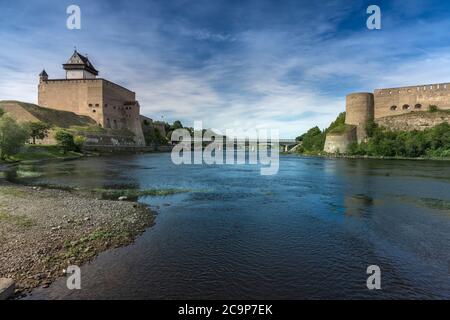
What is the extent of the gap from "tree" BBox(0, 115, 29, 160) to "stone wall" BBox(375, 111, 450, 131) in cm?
4660

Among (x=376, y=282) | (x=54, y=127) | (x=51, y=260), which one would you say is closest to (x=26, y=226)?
(x=51, y=260)

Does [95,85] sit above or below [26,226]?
above

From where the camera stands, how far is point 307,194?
12656mm

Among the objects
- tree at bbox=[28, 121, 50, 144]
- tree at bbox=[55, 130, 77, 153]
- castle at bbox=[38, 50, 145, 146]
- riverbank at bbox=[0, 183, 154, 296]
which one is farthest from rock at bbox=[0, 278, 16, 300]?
castle at bbox=[38, 50, 145, 146]

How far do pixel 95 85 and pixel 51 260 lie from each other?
5824 cm

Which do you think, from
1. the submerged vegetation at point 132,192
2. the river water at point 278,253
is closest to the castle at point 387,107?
the river water at point 278,253

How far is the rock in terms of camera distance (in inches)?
149

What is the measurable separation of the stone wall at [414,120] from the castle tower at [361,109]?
220 centimetres

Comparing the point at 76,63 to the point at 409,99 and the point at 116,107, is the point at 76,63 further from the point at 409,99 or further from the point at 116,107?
the point at 409,99

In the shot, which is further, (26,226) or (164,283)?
(26,226)

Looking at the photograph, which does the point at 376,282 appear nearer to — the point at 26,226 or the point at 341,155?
the point at 26,226

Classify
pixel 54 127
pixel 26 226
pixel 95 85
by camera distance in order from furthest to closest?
pixel 95 85 → pixel 54 127 → pixel 26 226
